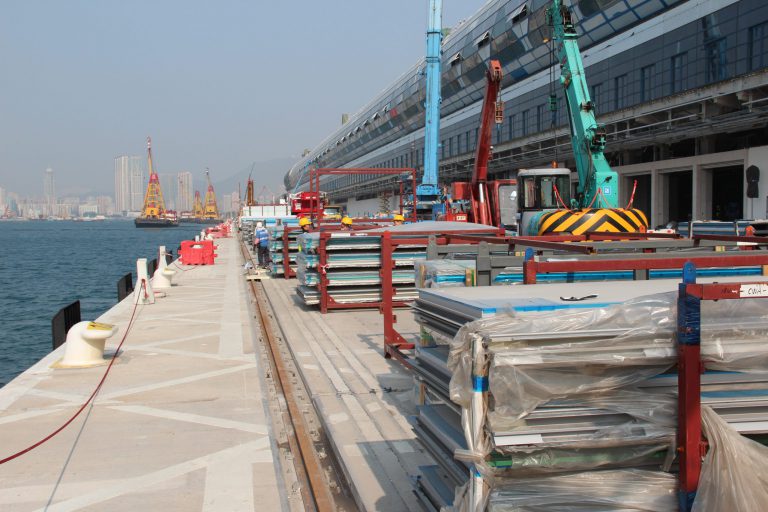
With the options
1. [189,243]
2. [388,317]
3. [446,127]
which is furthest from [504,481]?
[446,127]

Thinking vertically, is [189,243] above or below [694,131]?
below

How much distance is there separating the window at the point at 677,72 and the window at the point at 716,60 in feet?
4.52

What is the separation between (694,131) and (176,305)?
18.2 metres

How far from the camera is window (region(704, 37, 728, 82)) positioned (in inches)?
999

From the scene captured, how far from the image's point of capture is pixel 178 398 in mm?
8602

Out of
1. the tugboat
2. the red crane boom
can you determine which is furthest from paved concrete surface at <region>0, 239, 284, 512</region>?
the tugboat

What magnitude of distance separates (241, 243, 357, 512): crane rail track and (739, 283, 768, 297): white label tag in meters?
3.16

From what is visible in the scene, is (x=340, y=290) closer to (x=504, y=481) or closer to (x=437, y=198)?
(x=504, y=481)

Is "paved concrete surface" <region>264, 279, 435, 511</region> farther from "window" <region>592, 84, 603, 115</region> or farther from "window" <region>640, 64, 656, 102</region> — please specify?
"window" <region>592, 84, 603, 115</region>

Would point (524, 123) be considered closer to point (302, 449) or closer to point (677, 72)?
point (677, 72)

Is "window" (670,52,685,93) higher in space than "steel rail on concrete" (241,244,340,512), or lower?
higher

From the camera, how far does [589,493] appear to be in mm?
3484

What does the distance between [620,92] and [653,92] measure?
232 centimetres

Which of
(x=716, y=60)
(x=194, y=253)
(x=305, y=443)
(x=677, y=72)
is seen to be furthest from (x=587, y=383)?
(x=194, y=253)
